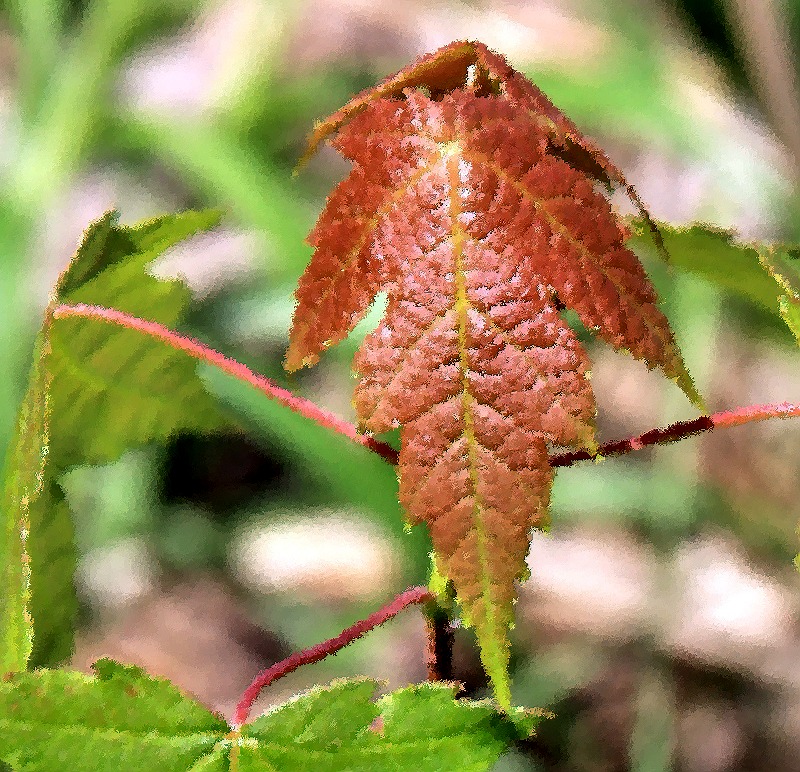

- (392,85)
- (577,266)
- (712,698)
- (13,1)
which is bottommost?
(712,698)

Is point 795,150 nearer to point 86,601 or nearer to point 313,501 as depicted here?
point 313,501

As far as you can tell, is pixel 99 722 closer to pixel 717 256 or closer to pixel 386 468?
pixel 717 256

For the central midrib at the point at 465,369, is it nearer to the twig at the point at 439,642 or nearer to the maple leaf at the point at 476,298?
the maple leaf at the point at 476,298

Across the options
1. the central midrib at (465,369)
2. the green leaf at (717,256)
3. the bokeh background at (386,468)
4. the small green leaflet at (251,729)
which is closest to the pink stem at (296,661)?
the small green leaflet at (251,729)

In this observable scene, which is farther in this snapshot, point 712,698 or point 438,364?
point 712,698

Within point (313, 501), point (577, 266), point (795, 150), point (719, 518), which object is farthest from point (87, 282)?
point (795, 150)

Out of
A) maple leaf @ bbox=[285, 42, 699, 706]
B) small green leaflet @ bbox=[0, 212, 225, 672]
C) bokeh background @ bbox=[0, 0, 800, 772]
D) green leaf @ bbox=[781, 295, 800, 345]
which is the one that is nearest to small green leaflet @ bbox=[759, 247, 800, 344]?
green leaf @ bbox=[781, 295, 800, 345]
